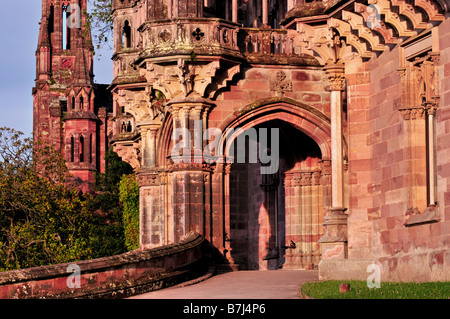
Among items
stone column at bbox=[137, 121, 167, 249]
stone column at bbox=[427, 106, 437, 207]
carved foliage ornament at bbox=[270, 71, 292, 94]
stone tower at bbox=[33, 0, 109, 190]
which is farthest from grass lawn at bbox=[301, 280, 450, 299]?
stone tower at bbox=[33, 0, 109, 190]

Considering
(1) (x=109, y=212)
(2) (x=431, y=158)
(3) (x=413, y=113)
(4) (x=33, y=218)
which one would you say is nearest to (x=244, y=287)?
(2) (x=431, y=158)

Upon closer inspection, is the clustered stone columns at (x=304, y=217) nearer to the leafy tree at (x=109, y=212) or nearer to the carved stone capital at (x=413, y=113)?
the carved stone capital at (x=413, y=113)

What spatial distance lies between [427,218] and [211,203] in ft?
31.3

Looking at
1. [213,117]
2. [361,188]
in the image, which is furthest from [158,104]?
Answer: [361,188]

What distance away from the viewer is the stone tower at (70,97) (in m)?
75.6

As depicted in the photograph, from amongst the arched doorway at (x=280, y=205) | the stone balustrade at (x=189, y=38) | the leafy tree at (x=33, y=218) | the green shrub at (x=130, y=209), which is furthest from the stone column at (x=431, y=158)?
the green shrub at (x=130, y=209)

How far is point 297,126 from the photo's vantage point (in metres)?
27.7

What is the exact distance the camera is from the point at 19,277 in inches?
704

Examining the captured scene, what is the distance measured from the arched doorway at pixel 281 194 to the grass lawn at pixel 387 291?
9.32m

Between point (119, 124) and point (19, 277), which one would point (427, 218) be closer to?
point (19, 277)

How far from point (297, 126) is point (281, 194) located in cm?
561

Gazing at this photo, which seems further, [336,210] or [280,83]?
[280,83]

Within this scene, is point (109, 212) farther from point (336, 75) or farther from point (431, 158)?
point (431, 158)

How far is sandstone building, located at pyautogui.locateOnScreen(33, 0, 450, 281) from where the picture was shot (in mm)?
18688
